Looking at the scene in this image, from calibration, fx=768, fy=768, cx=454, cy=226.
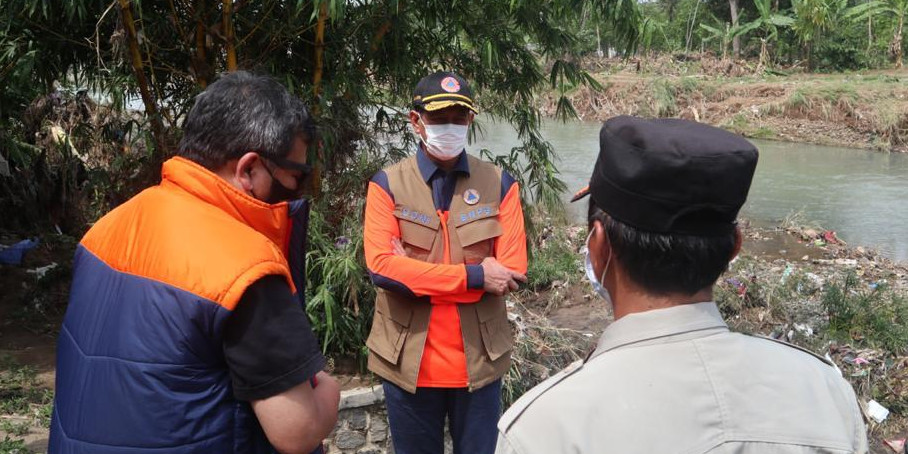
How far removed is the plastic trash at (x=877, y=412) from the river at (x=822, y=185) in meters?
3.59

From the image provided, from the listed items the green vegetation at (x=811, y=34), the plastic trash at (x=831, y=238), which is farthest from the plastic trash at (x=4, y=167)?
the green vegetation at (x=811, y=34)

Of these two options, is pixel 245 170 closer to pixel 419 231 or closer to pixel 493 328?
pixel 419 231

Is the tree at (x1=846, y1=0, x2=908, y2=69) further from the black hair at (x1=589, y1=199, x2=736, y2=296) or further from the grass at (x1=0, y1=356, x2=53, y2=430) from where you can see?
the black hair at (x1=589, y1=199, x2=736, y2=296)

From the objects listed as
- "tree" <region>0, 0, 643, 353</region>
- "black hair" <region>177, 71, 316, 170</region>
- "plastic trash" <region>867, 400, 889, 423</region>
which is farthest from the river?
"black hair" <region>177, 71, 316, 170</region>

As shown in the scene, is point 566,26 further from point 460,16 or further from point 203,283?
point 203,283

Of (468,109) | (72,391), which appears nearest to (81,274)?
(72,391)

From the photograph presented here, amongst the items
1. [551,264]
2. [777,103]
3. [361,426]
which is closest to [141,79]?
[361,426]

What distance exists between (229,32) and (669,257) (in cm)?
302

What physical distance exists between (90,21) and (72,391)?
296cm

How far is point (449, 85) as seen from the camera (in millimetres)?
2682

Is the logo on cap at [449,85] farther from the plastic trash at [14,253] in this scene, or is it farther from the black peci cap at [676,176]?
the plastic trash at [14,253]

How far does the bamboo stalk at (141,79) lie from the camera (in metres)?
3.43

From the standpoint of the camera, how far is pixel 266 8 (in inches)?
151

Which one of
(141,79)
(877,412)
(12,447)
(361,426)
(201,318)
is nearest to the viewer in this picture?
(201,318)
